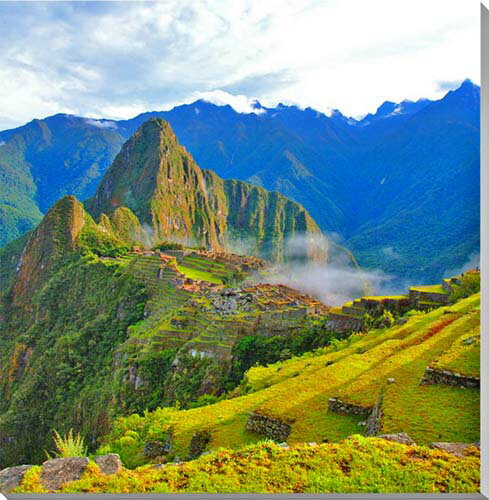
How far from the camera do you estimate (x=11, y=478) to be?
15.3 ft

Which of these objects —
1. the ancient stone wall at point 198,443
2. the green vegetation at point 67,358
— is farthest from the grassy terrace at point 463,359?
the green vegetation at point 67,358

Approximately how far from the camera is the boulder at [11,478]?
15.1 feet

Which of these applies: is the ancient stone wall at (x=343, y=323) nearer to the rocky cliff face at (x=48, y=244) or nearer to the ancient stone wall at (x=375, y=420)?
the ancient stone wall at (x=375, y=420)

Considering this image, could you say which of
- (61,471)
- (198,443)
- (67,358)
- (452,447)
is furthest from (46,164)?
(452,447)

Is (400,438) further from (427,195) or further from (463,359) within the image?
(427,195)

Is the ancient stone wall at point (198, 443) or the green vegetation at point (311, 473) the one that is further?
the ancient stone wall at point (198, 443)

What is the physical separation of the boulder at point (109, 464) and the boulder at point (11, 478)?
82 cm

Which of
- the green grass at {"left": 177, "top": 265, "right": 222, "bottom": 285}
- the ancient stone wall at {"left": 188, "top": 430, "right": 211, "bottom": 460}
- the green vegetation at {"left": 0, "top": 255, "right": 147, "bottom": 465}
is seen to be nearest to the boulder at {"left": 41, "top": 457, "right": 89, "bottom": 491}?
the ancient stone wall at {"left": 188, "top": 430, "right": 211, "bottom": 460}

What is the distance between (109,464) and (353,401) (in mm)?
3210

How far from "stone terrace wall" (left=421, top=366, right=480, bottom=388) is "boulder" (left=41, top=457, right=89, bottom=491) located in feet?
13.9

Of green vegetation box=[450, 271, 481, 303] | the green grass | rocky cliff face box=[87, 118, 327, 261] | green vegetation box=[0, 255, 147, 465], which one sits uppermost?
rocky cliff face box=[87, 118, 327, 261]

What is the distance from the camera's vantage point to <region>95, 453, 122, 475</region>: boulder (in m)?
4.51

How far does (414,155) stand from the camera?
16525cm

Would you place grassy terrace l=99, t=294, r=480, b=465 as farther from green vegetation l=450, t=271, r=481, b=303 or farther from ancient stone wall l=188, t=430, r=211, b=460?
green vegetation l=450, t=271, r=481, b=303
